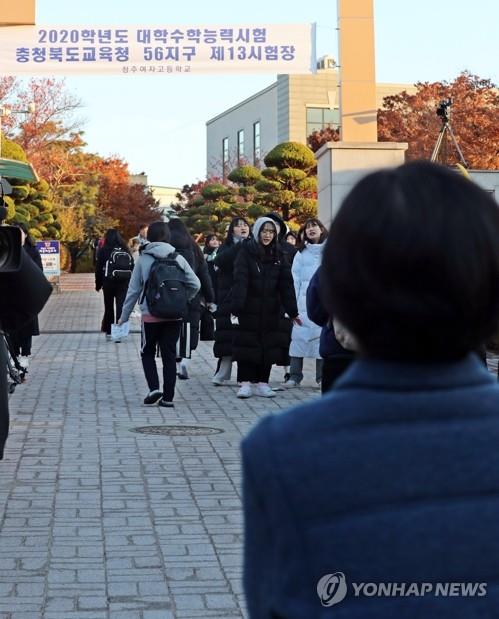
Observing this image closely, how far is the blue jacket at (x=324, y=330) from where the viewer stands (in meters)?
7.17

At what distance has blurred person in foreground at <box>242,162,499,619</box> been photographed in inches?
63.7

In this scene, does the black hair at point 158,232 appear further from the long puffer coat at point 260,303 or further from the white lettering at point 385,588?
the white lettering at point 385,588

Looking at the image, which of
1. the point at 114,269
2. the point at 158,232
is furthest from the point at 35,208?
the point at 158,232

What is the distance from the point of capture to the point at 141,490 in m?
7.32

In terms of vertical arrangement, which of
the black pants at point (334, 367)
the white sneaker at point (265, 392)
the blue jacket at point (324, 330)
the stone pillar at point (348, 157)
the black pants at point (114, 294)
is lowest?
the white sneaker at point (265, 392)

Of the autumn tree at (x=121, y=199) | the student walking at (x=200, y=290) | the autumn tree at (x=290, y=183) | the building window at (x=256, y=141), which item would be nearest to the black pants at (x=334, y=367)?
the student walking at (x=200, y=290)

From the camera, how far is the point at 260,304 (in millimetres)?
11977

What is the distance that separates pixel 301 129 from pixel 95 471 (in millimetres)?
66353

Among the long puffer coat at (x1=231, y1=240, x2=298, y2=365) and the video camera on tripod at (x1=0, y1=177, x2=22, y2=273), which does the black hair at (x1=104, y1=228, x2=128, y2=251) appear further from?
the video camera on tripod at (x1=0, y1=177, x2=22, y2=273)

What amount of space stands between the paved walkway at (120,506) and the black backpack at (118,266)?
20.6ft

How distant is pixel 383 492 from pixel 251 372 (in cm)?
1033

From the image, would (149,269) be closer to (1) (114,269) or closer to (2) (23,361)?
(2) (23,361)

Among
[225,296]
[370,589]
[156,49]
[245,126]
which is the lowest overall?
[225,296]

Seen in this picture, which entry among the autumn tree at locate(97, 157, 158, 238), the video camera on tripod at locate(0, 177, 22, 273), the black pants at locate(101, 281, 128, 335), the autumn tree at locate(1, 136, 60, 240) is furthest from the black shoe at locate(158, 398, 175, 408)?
the autumn tree at locate(97, 157, 158, 238)
